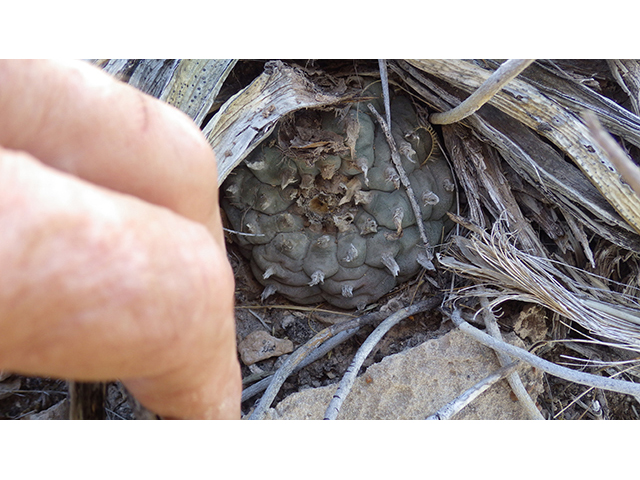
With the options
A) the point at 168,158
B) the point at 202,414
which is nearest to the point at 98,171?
the point at 168,158

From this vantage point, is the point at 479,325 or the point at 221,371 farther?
the point at 479,325

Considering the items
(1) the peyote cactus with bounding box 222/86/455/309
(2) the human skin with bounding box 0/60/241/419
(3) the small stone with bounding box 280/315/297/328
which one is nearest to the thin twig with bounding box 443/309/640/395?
(1) the peyote cactus with bounding box 222/86/455/309

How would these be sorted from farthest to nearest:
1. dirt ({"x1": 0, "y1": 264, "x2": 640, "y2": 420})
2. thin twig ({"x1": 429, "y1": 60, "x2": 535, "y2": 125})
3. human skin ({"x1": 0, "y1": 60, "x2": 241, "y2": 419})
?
1. dirt ({"x1": 0, "y1": 264, "x2": 640, "y2": 420})
2. thin twig ({"x1": 429, "y1": 60, "x2": 535, "y2": 125})
3. human skin ({"x1": 0, "y1": 60, "x2": 241, "y2": 419})

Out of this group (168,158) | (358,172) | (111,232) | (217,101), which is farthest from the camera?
(358,172)

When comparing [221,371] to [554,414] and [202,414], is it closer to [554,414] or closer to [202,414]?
[202,414]

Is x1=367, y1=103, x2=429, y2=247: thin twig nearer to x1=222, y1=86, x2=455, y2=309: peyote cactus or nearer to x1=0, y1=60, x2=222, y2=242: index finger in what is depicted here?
x1=222, y1=86, x2=455, y2=309: peyote cactus

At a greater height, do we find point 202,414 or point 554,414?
point 202,414
